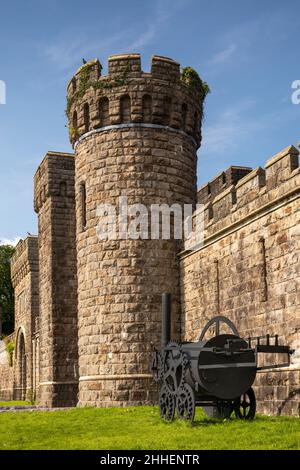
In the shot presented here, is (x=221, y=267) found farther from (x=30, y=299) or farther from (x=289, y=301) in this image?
(x=30, y=299)

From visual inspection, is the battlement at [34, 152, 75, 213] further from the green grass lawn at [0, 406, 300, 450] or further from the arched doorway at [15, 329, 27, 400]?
the arched doorway at [15, 329, 27, 400]

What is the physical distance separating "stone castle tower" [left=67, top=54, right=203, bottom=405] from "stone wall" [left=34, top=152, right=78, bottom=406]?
3971 millimetres

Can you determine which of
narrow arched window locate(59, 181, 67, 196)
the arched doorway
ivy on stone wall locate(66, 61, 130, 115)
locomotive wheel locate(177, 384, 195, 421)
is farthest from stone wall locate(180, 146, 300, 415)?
the arched doorway

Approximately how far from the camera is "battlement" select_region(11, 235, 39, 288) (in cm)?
3197

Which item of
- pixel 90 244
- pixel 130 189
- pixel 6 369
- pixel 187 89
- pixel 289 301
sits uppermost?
pixel 187 89

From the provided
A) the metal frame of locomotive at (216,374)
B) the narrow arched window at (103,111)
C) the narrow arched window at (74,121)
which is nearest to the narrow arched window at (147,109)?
the narrow arched window at (103,111)

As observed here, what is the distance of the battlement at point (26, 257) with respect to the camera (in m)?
32.0

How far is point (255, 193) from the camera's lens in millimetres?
13539

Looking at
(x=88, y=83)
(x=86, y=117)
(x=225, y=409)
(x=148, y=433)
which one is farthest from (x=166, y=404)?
(x=88, y=83)

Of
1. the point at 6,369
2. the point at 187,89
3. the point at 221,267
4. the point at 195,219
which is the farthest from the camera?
the point at 6,369

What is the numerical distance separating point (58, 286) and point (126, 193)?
5.84m

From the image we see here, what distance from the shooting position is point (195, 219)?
16.9 metres

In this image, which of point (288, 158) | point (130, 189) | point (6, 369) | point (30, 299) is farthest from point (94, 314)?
point (6, 369)
